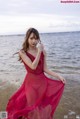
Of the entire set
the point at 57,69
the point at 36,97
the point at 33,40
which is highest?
the point at 33,40

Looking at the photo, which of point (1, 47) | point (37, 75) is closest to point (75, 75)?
point (1, 47)

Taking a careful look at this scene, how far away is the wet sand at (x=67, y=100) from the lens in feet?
17.0

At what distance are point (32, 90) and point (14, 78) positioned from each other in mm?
3364

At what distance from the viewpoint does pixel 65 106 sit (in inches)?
217

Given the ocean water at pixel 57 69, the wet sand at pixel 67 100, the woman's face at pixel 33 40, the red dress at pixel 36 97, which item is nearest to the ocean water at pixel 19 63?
the ocean water at pixel 57 69

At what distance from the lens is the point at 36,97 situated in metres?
3.91

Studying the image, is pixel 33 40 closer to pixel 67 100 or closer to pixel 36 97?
pixel 36 97

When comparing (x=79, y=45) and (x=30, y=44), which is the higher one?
(x=30, y=44)

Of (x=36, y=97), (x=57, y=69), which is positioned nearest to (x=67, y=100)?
(x=36, y=97)

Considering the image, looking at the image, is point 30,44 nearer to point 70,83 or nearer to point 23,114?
point 23,114

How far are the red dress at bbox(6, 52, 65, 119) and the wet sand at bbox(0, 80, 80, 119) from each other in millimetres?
1109

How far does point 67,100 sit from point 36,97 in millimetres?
2003

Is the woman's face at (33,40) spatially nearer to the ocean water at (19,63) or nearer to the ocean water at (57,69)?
the ocean water at (57,69)

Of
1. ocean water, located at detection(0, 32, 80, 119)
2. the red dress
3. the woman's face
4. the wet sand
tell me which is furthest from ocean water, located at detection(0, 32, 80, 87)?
the woman's face
